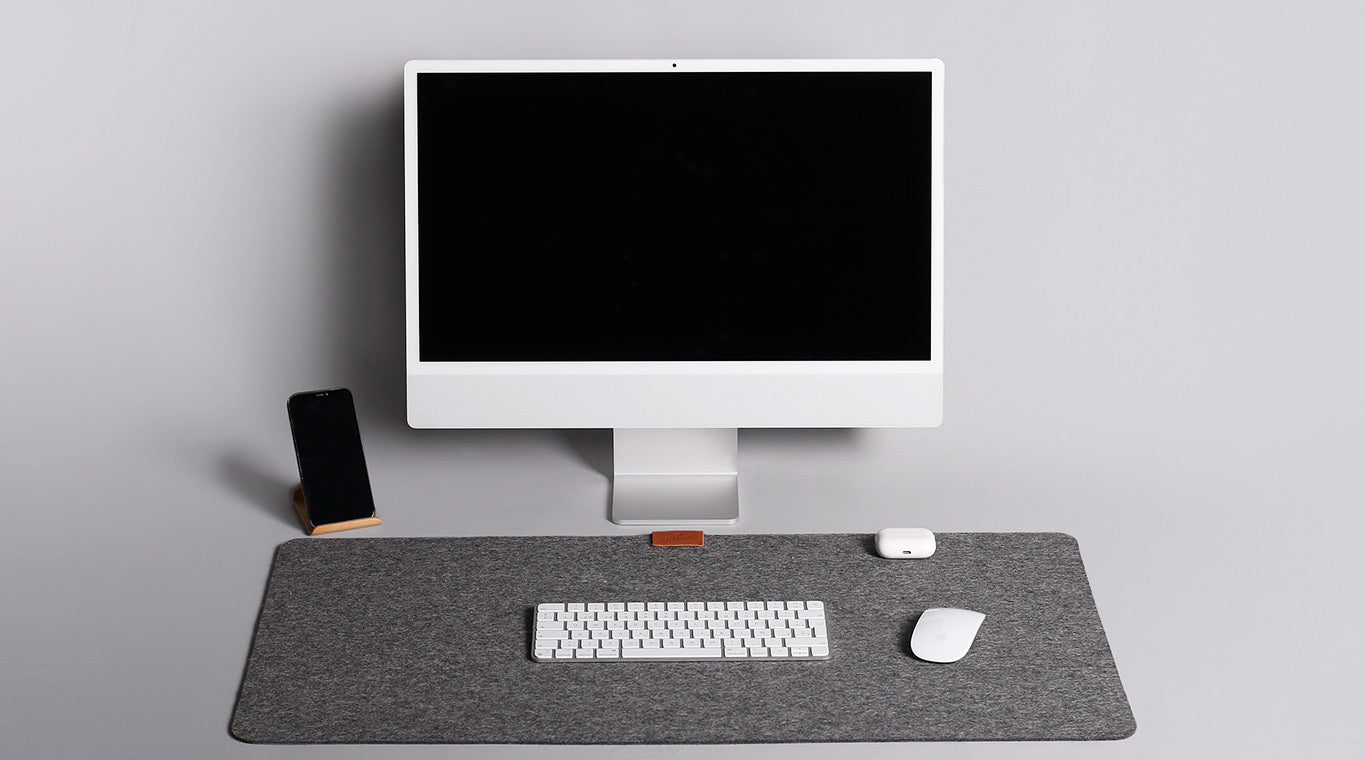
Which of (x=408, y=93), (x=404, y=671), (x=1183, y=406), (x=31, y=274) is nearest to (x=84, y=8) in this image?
(x=31, y=274)

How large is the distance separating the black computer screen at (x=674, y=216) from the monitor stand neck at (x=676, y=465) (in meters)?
0.16

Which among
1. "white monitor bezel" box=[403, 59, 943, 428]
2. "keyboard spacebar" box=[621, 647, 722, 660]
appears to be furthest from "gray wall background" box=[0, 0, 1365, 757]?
"keyboard spacebar" box=[621, 647, 722, 660]

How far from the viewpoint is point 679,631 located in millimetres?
1283

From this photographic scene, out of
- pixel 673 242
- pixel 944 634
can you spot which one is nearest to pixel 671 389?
pixel 673 242

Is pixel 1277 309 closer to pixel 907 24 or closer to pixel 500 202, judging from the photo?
pixel 907 24

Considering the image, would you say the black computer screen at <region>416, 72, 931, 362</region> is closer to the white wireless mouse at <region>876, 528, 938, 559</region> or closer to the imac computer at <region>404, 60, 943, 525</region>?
the imac computer at <region>404, 60, 943, 525</region>

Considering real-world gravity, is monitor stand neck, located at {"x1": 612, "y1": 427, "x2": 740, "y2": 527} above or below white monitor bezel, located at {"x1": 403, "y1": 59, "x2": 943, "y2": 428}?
below

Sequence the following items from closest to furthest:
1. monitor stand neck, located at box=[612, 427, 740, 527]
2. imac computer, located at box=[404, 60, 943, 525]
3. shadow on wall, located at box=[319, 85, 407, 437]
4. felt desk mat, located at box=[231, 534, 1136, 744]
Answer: felt desk mat, located at box=[231, 534, 1136, 744], imac computer, located at box=[404, 60, 943, 525], monitor stand neck, located at box=[612, 427, 740, 527], shadow on wall, located at box=[319, 85, 407, 437]

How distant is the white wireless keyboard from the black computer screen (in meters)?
0.29

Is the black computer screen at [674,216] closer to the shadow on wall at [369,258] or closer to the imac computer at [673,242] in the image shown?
the imac computer at [673,242]

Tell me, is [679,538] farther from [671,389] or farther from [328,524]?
[328,524]

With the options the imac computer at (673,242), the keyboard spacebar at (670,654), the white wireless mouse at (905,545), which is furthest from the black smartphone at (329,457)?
the white wireless mouse at (905,545)

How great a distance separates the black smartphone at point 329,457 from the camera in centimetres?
150

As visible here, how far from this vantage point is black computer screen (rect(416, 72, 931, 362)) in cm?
144
